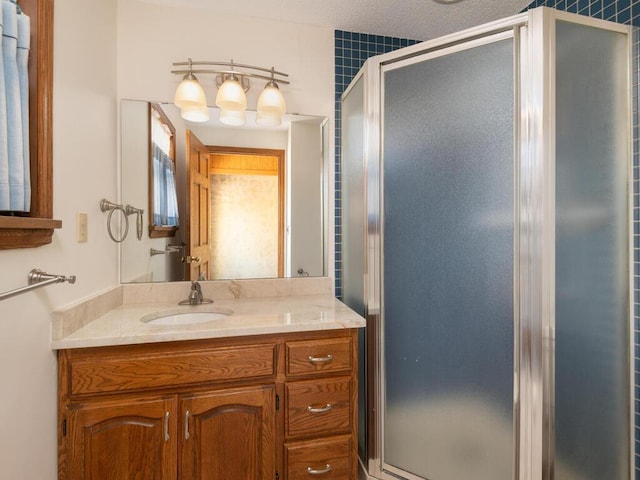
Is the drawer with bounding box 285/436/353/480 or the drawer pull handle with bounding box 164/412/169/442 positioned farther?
the drawer with bounding box 285/436/353/480

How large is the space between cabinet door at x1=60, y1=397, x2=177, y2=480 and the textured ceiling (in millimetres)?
1851

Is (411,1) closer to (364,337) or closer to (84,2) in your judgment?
(84,2)

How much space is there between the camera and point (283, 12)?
5.93 ft

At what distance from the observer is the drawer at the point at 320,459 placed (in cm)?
132

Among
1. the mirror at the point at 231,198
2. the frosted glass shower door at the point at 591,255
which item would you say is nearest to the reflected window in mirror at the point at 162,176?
the mirror at the point at 231,198

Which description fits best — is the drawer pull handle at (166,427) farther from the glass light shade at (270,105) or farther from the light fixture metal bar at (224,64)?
the light fixture metal bar at (224,64)

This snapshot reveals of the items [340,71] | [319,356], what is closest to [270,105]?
[340,71]

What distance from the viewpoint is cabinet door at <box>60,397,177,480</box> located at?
1.13m

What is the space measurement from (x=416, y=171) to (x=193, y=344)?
3.63 feet

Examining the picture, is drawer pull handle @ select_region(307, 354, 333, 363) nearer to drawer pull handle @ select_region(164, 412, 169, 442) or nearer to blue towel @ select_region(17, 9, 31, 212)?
drawer pull handle @ select_region(164, 412, 169, 442)

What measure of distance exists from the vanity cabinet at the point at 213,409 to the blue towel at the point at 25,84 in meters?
0.56

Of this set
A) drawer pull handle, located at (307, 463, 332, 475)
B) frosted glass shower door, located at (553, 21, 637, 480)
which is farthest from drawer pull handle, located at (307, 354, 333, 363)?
frosted glass shower door, located at (553, 21, 637, 480)

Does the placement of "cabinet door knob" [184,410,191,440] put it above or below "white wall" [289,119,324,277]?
below

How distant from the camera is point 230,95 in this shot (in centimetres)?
168
